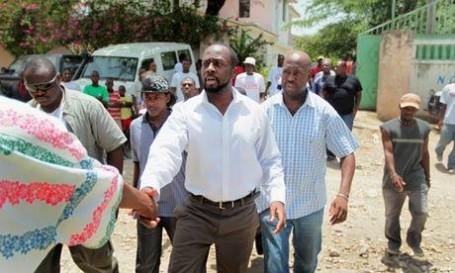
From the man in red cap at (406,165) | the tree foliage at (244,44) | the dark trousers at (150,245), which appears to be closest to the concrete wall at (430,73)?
the tree foliage at (244,44)

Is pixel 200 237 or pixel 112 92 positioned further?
pixel 112 92

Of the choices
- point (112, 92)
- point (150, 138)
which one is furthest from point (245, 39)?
point (150, 138)

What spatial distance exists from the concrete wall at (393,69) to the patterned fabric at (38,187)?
1251cm

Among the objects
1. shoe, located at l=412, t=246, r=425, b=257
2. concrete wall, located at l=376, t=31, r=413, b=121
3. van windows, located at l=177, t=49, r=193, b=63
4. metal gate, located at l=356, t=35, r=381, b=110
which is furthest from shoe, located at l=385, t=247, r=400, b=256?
metal gate, located at l=356, t=35, r=381, b=110

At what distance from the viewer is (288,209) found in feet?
12.5

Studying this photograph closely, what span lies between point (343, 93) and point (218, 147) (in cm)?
595

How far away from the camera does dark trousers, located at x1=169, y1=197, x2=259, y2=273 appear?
10.9 ft

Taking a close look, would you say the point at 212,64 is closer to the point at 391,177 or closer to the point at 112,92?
the point at 391,177

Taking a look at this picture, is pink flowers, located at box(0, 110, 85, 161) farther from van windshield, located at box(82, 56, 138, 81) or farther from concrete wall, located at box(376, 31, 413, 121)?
concrete wall, located at box(376, 31, 413, 121)

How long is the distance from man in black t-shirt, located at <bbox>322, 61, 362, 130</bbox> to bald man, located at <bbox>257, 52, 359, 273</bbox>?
16.7 feet

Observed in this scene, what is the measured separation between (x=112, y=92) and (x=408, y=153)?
5985 mm

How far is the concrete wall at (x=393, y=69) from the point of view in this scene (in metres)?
13.4

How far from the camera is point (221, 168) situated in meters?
3.25

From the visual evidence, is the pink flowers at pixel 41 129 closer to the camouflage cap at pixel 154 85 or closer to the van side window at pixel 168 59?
the camouflage cap at pixel 154 85
